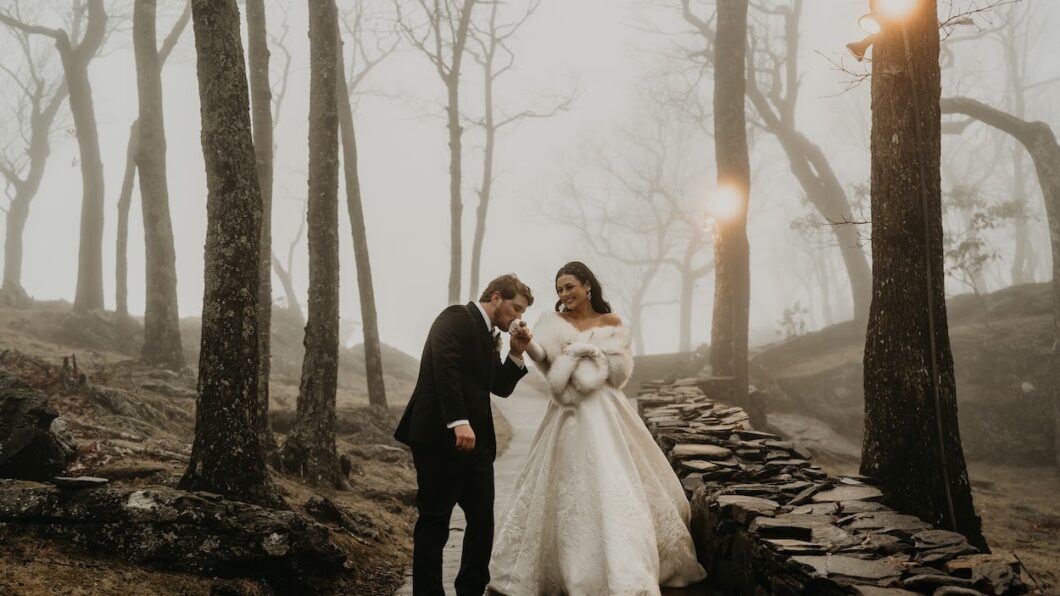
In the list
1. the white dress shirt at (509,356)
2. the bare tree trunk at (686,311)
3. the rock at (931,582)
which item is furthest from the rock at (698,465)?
the bare tree trunk at (686,311)

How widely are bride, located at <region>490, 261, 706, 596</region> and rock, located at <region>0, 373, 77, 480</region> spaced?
138 inches

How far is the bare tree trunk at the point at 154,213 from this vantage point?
534 inches

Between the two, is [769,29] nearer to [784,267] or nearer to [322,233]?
[322,233]

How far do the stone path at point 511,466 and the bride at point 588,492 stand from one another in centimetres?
30

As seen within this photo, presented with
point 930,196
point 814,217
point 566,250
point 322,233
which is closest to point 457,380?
point 930,196

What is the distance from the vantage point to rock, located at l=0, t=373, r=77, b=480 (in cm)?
532

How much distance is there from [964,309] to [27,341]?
76.5 ft

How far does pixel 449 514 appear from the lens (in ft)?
14.8

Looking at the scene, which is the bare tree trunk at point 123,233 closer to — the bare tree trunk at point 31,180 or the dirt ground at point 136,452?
the dirt ground at point 136,452

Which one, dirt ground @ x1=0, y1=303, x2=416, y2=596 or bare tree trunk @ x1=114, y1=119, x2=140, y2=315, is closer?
dirt ground @ x1=0, y1=303, x2=416, y2=596

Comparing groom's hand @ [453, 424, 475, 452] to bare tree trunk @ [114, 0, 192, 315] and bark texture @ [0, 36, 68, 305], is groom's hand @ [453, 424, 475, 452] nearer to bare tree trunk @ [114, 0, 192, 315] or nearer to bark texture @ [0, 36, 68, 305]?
bare tree trunk @ [114, 0, 192, 315]

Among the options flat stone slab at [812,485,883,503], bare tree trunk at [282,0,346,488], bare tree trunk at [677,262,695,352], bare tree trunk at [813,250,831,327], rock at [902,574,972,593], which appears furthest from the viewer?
bare tree trunk at [813,250,831,327]

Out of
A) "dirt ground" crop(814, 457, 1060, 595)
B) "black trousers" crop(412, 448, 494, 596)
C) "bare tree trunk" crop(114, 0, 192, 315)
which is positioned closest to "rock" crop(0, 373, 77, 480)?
"black trousers" crop(412, 448, 494, 596)

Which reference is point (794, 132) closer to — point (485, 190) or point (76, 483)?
point (485, 190)
